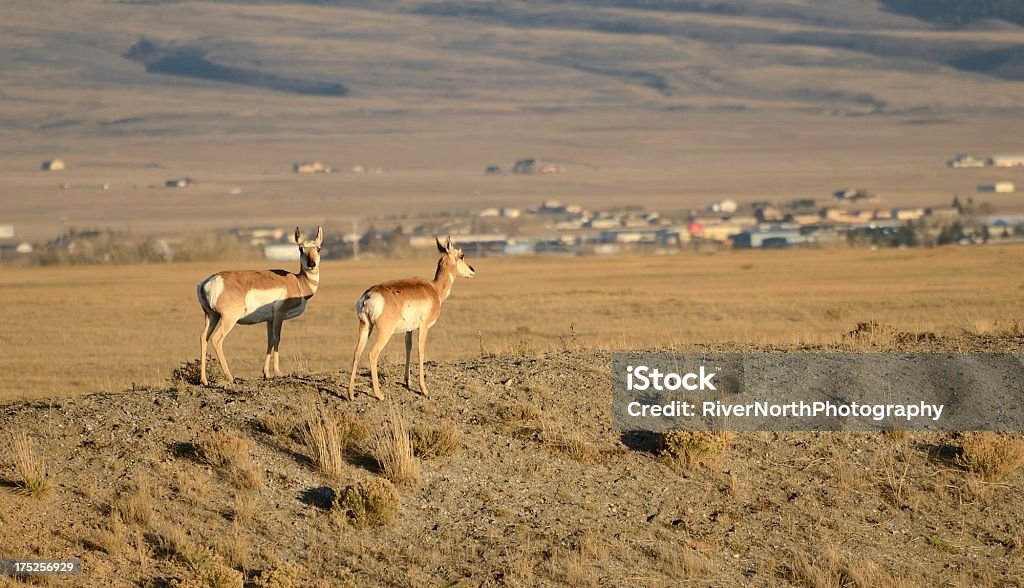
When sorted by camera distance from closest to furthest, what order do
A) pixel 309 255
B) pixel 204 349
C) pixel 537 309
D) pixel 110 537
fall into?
1. pixel 110 537
2. pixel 204 349
3. pixel 309 255
4. pixel 537 309

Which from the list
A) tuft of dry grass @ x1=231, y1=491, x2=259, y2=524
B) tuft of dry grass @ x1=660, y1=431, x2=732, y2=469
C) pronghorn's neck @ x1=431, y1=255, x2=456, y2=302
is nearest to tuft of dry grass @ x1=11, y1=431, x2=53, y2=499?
tuft of dry grass @ x1=231, y1=491, x2=259, y2=524

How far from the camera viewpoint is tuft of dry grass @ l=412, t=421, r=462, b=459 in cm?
1630

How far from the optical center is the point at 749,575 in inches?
596

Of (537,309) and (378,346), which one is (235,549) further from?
(537,309)

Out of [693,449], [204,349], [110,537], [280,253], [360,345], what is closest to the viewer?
[110,537]

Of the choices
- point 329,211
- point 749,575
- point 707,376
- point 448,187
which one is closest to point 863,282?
point 707,376

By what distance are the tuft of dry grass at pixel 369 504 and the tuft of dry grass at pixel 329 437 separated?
614mm

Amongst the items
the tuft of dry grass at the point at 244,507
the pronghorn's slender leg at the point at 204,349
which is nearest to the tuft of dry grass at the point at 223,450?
the tuft of dry grass at the point at 244,507

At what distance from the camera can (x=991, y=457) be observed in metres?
17.0

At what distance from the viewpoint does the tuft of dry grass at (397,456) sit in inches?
623

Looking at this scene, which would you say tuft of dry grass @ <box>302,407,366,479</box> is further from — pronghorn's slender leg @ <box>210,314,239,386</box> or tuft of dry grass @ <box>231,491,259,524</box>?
pronghorn's slender leg @ <box>210,314,239,386</box>

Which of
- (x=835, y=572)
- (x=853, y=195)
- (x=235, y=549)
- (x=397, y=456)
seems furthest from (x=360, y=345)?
(x=853, y=195)

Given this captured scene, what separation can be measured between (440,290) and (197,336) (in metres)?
22.0

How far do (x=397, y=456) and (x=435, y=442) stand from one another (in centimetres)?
65
